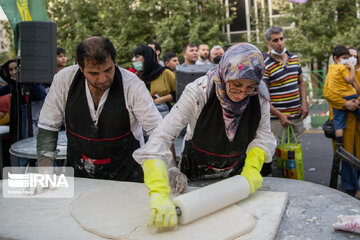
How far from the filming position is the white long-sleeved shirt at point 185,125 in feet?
6.42

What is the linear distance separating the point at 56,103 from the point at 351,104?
3208 mm

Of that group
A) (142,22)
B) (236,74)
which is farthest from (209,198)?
(142,22)

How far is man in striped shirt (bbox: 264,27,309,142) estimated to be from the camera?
13.5 ft

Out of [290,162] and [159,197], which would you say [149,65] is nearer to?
[290,162]

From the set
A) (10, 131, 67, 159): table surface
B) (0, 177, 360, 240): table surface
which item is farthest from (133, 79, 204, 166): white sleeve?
(10, 131, 67, 159): table surface

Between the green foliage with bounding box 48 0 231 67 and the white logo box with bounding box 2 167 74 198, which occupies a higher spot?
the green foliage with bounding box 48 0 231 67

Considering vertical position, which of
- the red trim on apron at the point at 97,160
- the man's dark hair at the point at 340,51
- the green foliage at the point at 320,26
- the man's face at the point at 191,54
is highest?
the green foliage at the point at 320,26

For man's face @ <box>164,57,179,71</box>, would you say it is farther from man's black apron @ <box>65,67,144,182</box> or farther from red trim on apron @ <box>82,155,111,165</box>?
red trim on apron @ <box>82,155,111,165</box>

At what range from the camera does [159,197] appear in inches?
68.5

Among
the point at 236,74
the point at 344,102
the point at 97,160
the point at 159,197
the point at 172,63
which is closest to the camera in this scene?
the point at 159,197

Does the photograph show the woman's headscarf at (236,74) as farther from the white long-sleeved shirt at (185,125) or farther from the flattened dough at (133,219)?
the flattened dough at (133,219)

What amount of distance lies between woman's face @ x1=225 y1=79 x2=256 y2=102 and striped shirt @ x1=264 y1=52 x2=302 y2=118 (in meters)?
2.27

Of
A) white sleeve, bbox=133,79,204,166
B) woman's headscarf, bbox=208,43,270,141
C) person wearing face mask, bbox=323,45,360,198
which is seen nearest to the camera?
woman's headscarf, bbox=208,43,270,141

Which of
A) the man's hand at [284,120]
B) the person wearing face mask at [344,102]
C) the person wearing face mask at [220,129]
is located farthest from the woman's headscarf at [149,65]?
the person wearing face mask at [220,129]
